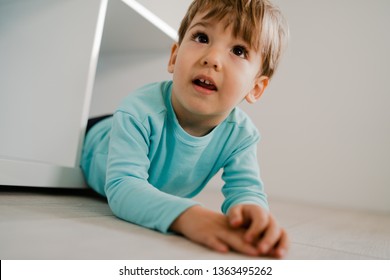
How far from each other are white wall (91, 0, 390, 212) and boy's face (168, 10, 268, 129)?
66 cm

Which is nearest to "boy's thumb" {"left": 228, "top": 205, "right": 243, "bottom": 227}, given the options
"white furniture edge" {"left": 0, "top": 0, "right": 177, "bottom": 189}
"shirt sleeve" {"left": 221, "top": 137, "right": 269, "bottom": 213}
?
"shirt sleeve" {"left": 221, "top": 137, "right": 269, "bottom": 213}

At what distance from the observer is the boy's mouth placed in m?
0.69

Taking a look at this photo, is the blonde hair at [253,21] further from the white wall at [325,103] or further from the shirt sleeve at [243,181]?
the white wall at [325,103]

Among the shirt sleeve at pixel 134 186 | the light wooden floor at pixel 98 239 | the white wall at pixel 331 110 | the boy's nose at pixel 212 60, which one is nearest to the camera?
the light wooden floor at pixel 98 239

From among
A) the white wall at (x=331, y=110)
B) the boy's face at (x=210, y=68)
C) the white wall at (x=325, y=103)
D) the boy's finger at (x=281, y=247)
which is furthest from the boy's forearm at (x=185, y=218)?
the white wall at (x=331, y=110)

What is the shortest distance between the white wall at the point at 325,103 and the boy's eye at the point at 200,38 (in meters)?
0.64

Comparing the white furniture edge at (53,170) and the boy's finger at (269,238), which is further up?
the boy's finger at (269,238)

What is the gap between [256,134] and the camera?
2.80 ft

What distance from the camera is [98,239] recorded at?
441mm

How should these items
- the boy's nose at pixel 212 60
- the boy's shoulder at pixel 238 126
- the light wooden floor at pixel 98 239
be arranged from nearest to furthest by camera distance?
the light wooden floor at pixel 98 239
the boy's nose at pixel 212 60
the boy's shoulder at pixel 238 126

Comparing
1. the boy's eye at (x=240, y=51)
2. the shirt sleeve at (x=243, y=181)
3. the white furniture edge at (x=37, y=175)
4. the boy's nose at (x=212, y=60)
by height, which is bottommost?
the white furniture edge at (x=37, y=175)

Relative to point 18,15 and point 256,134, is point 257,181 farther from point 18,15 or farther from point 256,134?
point 18,15

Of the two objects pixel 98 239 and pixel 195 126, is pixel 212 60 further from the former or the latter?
pixel 98 239

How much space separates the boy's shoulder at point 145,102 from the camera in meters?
0.69
